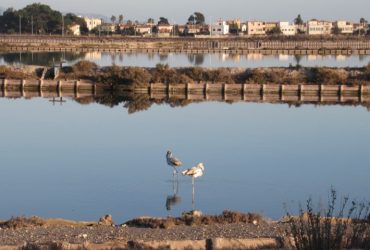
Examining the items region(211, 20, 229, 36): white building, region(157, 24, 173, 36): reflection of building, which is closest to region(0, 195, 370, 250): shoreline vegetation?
region(211, 20, 229, 36): white building

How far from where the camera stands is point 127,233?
448 inches

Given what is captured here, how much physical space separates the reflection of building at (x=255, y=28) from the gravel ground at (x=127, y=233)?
178513 millimetres

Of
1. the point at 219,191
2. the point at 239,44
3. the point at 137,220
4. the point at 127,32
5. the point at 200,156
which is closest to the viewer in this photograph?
the point at 137,220

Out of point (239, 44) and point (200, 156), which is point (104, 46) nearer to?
point (239, 44)

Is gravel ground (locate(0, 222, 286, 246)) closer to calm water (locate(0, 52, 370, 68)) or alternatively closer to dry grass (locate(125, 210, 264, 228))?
dry grass (locate(125, 210, 264, 228))

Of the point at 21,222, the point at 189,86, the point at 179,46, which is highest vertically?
the point at 179,46

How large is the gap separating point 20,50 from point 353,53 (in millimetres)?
37904

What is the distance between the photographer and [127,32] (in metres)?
184

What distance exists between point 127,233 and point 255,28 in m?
183

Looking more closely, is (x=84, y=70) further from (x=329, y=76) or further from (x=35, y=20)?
(x=35, y=20)

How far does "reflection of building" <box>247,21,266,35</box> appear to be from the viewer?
190 m

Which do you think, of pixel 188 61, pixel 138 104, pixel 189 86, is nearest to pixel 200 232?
pixel 138 104

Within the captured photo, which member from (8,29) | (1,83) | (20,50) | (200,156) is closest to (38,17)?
(8,29)

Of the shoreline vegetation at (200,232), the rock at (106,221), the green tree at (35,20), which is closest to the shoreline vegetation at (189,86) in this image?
the rock at (106,221)
